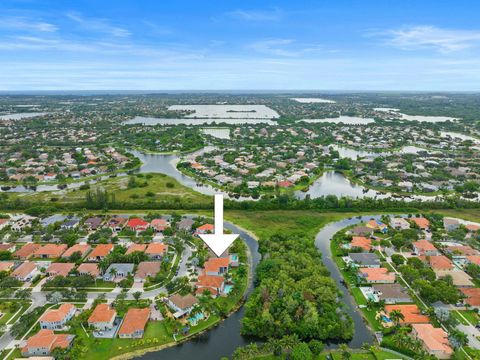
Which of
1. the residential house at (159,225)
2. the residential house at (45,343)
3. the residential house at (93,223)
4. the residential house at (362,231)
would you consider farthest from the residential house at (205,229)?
the residential house at (45,343)

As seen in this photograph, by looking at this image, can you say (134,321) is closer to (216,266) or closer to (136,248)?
(216,266)

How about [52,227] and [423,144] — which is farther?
[423,144]

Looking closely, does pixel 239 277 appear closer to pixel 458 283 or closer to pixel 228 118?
pixel 458 283

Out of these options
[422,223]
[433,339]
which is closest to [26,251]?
[433,339]

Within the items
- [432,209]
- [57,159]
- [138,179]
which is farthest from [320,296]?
[57,159]

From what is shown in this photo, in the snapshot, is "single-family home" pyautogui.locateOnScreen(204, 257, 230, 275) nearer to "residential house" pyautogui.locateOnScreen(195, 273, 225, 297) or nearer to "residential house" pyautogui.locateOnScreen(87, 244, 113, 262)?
"residential house" pyautogui.locateOnScreen(195, 273, 225, 297)

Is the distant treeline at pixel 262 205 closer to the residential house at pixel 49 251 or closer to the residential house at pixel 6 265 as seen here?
the residential house at pixel 49 251
